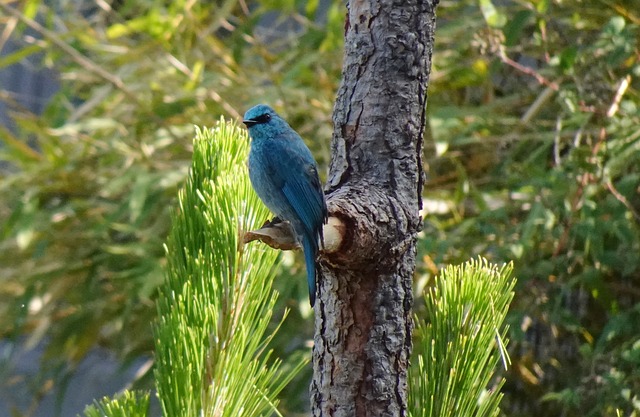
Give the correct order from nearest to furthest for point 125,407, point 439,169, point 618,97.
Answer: point 125,407 < point 618,97 < point 439,169

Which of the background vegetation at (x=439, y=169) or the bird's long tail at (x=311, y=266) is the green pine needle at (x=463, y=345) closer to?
the bird's long tail at (x=311, y=266)

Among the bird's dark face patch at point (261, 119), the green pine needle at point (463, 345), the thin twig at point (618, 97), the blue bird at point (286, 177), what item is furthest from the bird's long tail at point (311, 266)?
the thin twig at point (618, 97)

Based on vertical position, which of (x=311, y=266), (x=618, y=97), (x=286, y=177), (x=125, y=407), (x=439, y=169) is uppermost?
(x=618, y=97)

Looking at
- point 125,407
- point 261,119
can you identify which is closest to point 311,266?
point 125,407

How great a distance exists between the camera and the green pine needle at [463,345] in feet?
2.80

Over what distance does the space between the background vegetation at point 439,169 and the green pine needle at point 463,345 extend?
2.97 ft

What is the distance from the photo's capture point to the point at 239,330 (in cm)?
76

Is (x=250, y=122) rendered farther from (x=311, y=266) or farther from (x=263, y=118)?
(x=311, y=266)

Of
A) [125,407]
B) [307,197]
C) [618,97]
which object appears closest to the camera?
[125,407]

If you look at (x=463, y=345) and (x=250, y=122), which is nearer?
(x=463, y=345)

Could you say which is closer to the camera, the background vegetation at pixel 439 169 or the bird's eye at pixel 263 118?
the bird's eye at pixel 263 118

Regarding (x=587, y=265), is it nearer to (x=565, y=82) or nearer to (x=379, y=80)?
(x=565, y=82)

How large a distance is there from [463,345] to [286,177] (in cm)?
→ 43

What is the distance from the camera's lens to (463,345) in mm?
855
